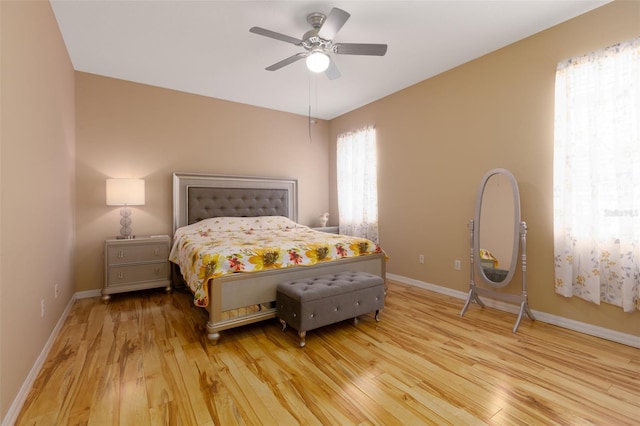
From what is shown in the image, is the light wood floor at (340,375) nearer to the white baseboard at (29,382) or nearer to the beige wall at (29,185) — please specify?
the white baseboard at (29,382)

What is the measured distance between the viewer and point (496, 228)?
10.0ft

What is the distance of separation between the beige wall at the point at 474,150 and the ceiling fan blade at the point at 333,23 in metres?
1.88

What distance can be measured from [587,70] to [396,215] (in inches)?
97.8

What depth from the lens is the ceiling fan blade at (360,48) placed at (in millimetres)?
2492

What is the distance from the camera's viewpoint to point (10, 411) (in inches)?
60.5

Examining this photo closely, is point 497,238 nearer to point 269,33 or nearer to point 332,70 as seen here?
point 332,70

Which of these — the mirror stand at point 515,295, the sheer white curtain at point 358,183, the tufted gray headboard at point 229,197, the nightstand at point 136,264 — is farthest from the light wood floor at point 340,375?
the sheer white curtain at point 358,183

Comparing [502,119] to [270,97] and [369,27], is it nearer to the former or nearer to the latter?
[369,27]

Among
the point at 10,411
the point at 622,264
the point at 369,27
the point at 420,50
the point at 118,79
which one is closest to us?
the point at 10,411

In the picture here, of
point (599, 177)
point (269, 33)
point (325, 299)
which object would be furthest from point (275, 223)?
point (599, 177)

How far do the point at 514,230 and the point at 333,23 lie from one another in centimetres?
243

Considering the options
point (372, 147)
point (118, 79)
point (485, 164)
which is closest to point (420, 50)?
point (485, 164)

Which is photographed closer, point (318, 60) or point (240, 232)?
point (318, 60)

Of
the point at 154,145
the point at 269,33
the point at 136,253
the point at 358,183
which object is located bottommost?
the point at 136,253
